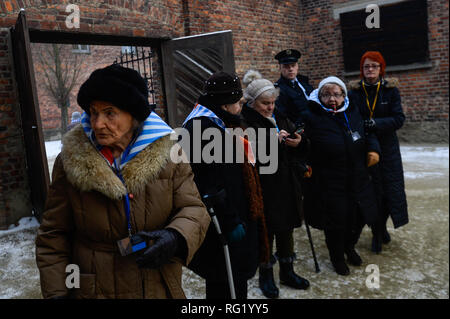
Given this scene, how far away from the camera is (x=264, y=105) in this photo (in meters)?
2.90

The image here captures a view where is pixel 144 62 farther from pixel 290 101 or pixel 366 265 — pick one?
pixel 366 265

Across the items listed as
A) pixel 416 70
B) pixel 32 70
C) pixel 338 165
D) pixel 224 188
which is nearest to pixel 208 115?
pixel 224 188

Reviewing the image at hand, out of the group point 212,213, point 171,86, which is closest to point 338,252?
point 212,213

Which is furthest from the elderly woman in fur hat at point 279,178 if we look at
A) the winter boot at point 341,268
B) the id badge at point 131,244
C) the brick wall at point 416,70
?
the brick wall at point 416,70

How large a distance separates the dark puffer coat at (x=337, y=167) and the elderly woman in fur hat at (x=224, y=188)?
1116mm

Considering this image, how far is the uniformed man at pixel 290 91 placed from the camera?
429 centimetres

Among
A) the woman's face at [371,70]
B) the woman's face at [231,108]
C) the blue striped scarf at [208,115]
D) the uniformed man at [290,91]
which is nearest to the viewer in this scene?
the blue striped scarf at [208,115]

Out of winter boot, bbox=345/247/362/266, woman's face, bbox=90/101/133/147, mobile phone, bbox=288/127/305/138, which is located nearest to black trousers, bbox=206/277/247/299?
woman's face, bbox=90/101/133/147

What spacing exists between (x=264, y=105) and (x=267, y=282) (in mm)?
1481

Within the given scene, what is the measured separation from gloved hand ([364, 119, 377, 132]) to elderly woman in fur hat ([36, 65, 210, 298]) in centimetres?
254

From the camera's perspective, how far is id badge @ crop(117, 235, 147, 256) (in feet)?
4.93

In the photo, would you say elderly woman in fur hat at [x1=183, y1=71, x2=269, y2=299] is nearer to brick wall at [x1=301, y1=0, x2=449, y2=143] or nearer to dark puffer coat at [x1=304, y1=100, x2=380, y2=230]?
dark puffer coat at [x1=304, y1=100, x2=380, y2=230]

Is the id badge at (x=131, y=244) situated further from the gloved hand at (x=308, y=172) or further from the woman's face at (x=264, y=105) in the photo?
the gloved hand at (x=308, y=172)

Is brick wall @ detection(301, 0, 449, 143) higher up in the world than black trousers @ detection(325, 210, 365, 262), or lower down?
higher up
